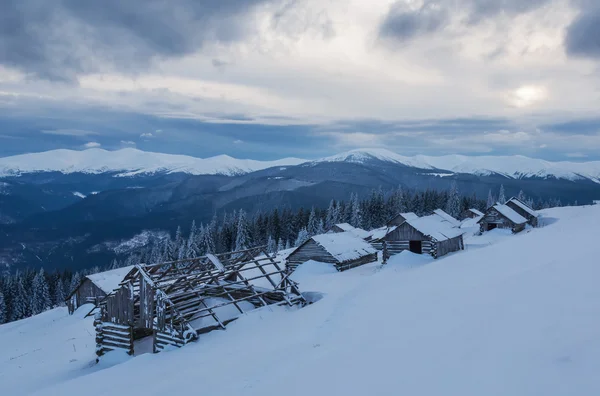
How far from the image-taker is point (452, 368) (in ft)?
24.8

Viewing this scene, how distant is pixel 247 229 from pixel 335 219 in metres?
22.2

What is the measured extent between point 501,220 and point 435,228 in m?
21.5

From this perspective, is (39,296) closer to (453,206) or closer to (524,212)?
(524,212)

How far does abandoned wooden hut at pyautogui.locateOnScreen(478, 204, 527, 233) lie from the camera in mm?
53250

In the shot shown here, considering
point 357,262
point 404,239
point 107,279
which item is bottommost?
point 107,279

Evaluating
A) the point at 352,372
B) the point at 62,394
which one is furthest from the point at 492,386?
the point at 62,394

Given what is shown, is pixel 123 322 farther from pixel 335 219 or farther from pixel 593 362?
pixel 335 219

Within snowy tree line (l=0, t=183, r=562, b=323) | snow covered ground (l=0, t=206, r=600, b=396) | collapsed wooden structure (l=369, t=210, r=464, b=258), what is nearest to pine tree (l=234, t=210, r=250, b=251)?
snowy tree line (l=0, t=183, r=562, b=323)

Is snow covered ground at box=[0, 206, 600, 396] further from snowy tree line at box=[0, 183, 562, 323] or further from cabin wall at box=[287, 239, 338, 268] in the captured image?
snowy tree line at box=[0, 183, 562, 323]

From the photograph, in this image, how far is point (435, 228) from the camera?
38750mm

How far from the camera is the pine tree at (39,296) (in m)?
77.1

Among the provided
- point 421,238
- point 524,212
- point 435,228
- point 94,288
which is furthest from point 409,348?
point 524,212

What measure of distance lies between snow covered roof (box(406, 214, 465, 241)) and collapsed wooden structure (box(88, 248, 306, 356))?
805 inches

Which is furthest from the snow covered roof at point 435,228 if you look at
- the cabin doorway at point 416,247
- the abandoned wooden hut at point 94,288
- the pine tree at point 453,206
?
the pine tree at point 453,206
